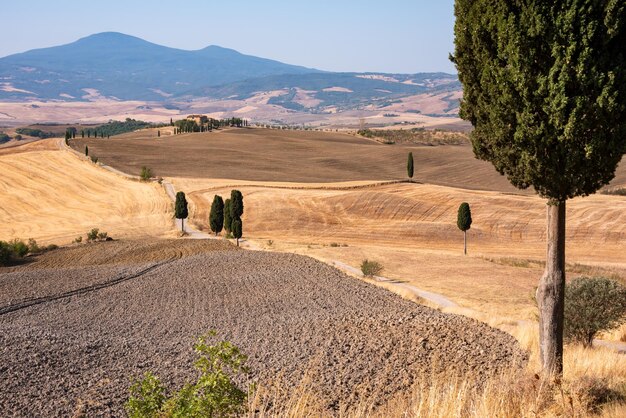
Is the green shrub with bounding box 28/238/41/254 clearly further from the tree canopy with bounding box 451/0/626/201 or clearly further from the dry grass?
the tree canopy with bounding box 451/0/626/201

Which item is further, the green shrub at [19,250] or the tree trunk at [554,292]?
the green shrub at [19,250]

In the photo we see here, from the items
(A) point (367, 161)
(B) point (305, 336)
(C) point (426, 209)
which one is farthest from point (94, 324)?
(A) point (367, 161)

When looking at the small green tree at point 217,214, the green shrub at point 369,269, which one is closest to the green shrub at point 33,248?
the small green tree at point 217,214

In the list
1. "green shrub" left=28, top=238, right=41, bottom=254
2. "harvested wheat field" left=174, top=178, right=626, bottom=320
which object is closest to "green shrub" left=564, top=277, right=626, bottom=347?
"harvested wheat field" left=174, top=178, right=626, bottom=320

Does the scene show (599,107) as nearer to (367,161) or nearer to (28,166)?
(28,166)

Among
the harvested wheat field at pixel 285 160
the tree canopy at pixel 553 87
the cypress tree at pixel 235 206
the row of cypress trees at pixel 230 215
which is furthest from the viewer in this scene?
the harvested wheat field at pixel 285 160

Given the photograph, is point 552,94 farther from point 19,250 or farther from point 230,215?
point 230,215

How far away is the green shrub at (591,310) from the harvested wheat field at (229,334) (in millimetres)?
2117

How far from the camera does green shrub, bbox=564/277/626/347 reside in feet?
63.3

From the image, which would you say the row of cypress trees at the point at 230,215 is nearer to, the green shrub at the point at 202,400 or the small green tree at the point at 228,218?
Answer: the small green tree at the point at 228,218

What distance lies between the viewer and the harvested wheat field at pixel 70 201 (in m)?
67.7

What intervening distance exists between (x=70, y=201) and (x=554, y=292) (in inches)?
3114

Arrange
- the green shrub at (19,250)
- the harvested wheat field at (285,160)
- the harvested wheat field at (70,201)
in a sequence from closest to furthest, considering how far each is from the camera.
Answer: the green shrub at (19,250)
the harvested wheat field at (70,201)
the harvested wheat field at (285,160)

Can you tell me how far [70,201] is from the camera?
83.7 m
